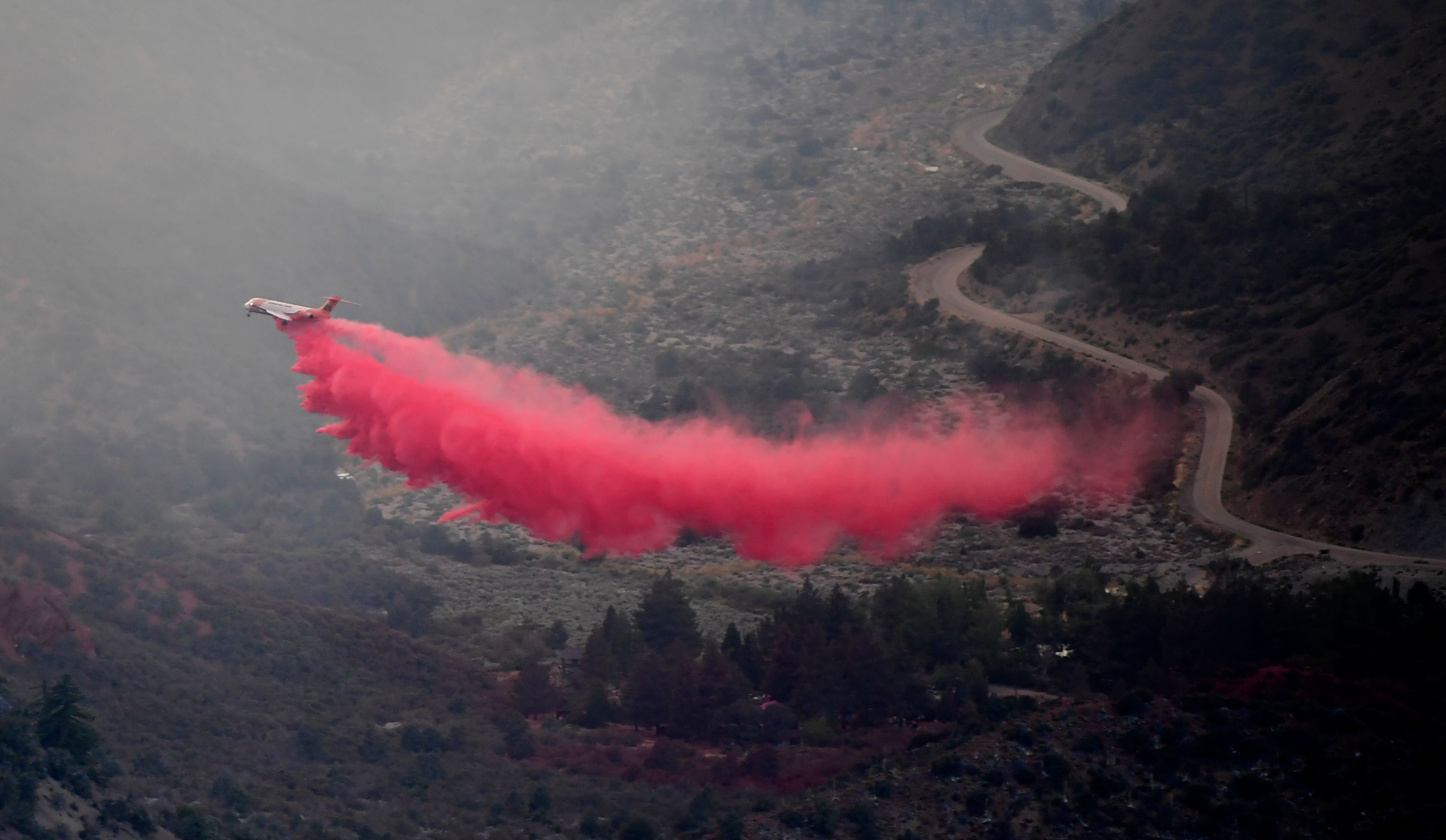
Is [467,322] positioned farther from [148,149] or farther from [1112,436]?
[1112,436]

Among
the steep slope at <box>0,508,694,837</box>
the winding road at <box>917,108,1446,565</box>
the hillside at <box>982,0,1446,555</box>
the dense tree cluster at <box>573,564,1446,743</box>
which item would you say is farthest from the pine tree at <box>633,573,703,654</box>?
the hillside at <box>982,0,1446,555</box>

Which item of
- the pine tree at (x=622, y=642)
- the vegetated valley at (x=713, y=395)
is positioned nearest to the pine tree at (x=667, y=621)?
the vegetated valley at (x=713, y=395)

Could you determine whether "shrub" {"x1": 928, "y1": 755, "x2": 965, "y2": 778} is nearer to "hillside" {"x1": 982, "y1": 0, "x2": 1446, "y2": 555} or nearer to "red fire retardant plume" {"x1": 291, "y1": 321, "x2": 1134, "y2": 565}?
"red fire retardant plume" {"x1": 291, "y1": 321, "x2": 1134, "y2": 565}

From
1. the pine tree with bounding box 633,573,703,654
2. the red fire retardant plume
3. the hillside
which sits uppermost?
the hillside

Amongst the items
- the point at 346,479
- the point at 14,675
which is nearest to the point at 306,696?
the point at 14,675

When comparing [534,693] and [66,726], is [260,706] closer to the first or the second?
[534,693]

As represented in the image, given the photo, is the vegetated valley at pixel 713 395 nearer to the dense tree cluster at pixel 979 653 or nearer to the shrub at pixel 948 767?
the dense tree cluster at pixel 979 653
